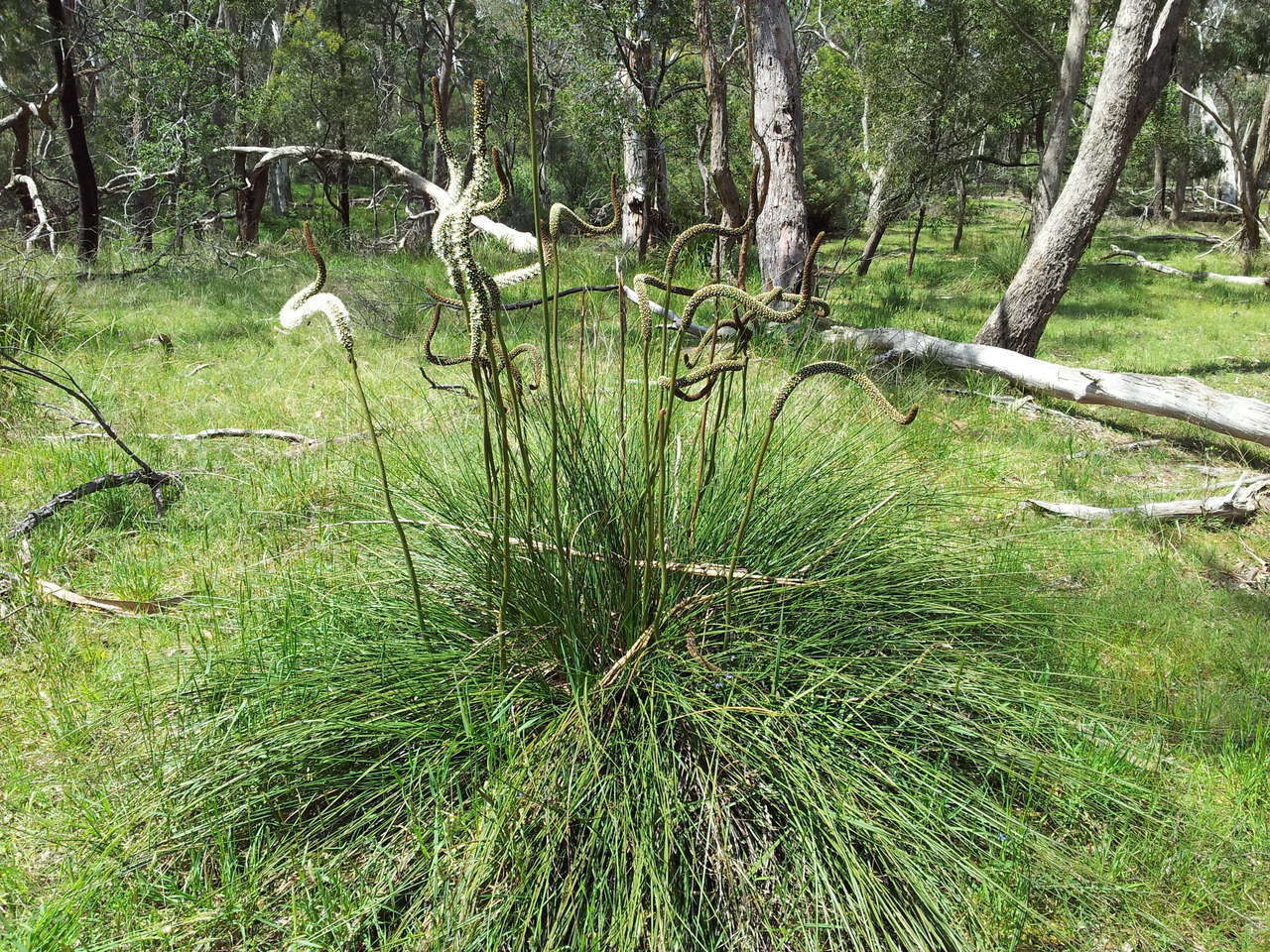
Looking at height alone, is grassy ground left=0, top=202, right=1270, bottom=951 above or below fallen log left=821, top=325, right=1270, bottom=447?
below

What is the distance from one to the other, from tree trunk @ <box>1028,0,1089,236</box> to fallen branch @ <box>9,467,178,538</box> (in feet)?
36.3

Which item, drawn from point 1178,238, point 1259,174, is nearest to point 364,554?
point 1259,174

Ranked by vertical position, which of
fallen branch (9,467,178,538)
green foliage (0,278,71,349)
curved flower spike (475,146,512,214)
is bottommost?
fallen branch (9,467,178,538)

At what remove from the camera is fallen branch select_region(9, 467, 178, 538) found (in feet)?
10.9

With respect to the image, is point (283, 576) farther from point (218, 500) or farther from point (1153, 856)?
point (1153, 856)

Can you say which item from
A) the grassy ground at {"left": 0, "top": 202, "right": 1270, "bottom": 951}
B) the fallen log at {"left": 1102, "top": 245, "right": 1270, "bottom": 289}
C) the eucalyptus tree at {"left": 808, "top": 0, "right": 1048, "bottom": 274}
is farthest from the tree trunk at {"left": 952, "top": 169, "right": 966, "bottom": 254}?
the grassy ground at {"left": 0, "top": 202, "right": 1270, "bottom": 951}

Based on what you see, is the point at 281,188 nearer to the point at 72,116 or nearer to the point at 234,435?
the point at 72,116

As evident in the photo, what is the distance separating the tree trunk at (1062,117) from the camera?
10.9m

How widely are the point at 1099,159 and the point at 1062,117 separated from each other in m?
6.63

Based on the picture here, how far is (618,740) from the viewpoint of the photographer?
5.85ft

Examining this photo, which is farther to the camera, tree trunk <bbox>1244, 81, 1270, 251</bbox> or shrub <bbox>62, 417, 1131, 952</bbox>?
tree trunk <bbox>1244, 81, 1270, 251</bbox>

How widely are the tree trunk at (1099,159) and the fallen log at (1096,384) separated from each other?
48 centimetres

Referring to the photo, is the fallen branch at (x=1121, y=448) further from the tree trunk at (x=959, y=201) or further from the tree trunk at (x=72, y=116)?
the tree trunk at (x=959, y=201)

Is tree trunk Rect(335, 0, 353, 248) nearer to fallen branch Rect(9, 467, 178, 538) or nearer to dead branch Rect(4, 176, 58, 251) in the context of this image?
dead branch Rect(4, 176, 58, 251)
